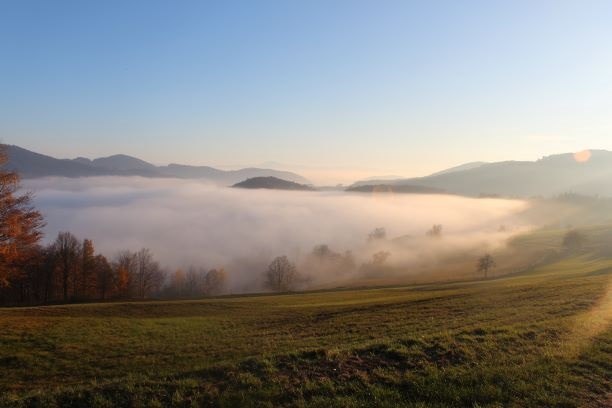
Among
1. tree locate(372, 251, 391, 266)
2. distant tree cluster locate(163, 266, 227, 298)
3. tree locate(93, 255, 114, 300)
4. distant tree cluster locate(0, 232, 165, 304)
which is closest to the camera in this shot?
distant tree cluster locate(0, 232, 165, 304)

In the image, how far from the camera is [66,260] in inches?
2982

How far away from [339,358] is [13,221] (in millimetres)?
27090

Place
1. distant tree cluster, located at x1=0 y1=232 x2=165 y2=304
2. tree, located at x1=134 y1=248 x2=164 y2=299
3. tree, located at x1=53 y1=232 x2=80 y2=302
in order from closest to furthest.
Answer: distant tree cluster, located at x1=0 y1=232 x2=165 y2=304
tree, located at x1=53 y1=232 x2=80 y2=302
tree, located at x1=134 y1=248 x2=164 y2=299

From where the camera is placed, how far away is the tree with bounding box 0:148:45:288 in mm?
28078

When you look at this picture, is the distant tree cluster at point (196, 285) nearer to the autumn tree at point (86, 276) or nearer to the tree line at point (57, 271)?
the tree line at point (57, 271)

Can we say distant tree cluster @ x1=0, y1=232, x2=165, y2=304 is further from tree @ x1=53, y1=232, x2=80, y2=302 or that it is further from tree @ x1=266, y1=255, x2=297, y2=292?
tree @ x1=266, y1=255, x2=297, y2=292

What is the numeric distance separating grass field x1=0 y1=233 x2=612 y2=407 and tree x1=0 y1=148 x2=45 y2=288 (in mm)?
5176

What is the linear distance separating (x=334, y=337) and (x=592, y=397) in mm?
13076

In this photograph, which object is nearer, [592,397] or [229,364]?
[592,397]

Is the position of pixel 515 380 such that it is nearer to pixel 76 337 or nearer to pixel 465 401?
pixel 465 401

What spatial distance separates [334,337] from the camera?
71.2 ft

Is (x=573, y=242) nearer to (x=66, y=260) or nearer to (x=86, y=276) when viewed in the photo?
(x=86, y=276)

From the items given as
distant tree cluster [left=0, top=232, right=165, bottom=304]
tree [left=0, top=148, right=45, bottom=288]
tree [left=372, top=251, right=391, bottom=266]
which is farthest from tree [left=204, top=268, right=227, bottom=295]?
tree [left=0, top=148, right=45, bottom=288]

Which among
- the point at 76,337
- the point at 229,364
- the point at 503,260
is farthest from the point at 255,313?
the point at 503,260
